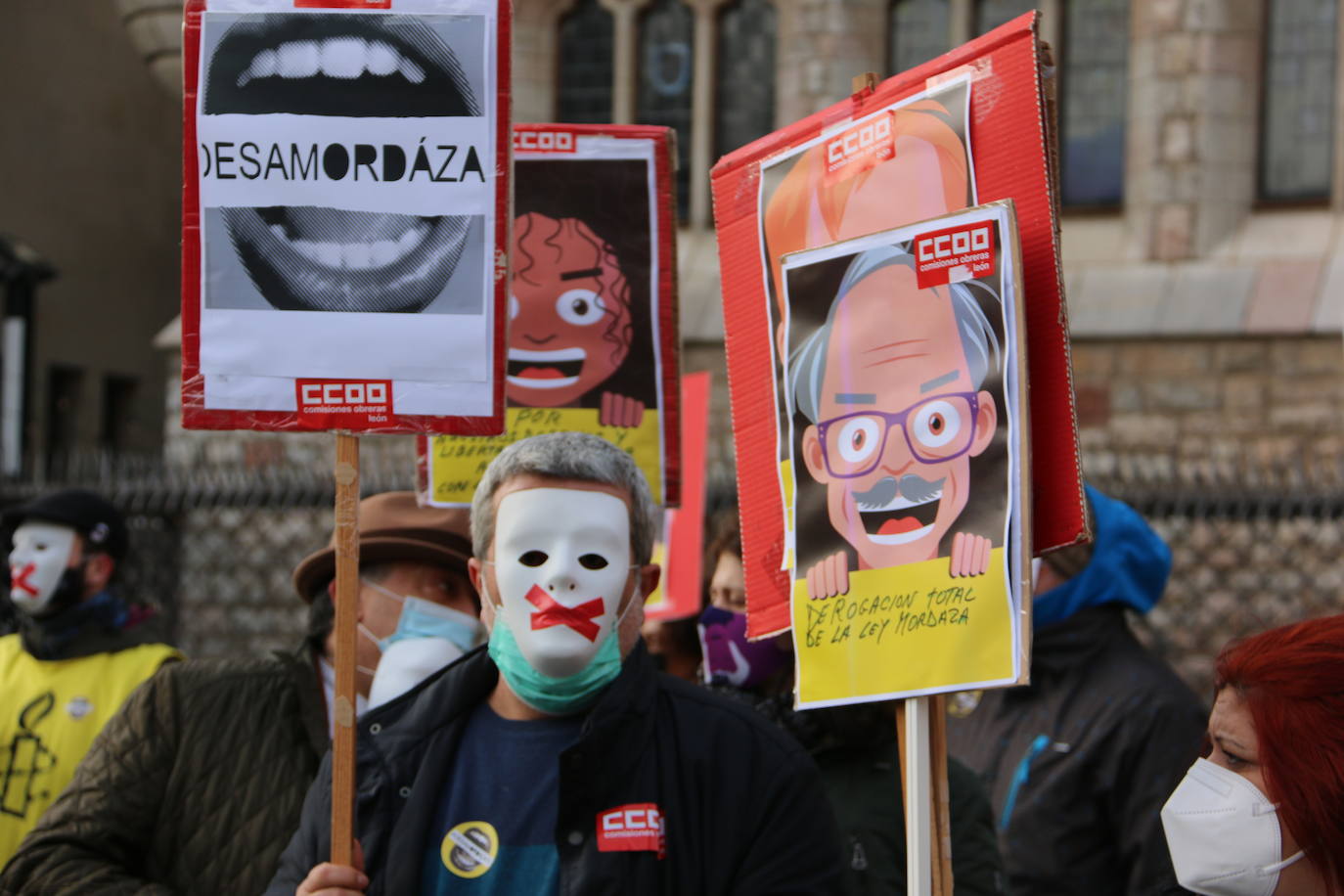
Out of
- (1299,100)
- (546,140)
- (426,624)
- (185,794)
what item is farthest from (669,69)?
(185,794)

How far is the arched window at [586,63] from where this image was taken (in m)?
13.3

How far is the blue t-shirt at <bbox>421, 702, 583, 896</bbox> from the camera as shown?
107 inches

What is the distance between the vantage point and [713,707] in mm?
2879

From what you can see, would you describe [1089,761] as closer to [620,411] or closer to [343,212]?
[620,411]

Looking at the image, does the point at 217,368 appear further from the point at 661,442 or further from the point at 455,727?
the point at 661,442

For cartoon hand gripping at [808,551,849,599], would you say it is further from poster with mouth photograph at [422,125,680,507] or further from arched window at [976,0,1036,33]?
arched window at [976,0,1036,33]

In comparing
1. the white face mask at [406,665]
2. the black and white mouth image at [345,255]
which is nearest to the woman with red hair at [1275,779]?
the black and white mouth image at [345,255]

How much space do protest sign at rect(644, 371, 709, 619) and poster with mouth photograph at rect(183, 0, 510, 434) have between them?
1778mm

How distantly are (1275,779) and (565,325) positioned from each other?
191 cm

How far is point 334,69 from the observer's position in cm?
308

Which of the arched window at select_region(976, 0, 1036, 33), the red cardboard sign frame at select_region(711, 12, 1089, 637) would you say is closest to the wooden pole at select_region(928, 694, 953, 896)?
the red cardboard sign frame at select_region(711, 12, 1089, 637)

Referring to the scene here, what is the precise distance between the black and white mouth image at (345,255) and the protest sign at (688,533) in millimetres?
1792

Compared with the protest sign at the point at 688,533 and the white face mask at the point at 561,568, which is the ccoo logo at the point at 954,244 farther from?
the protest sign at the point at 688,533

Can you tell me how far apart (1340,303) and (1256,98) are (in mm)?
1593
